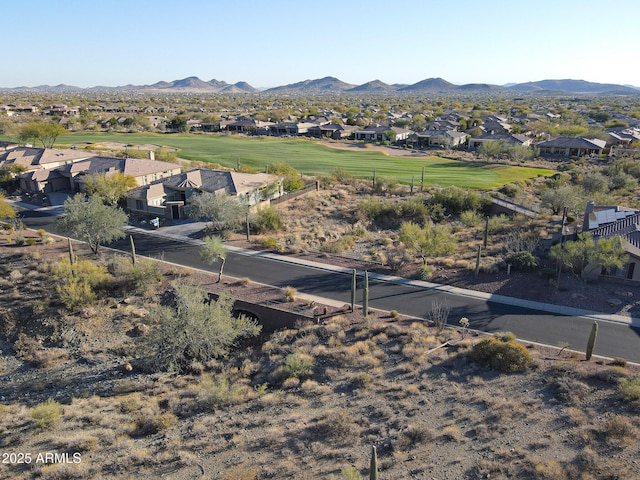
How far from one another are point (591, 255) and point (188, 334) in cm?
2620

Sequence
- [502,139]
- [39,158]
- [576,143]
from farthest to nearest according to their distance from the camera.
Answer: [502,139] → [576,143] → [39,158]

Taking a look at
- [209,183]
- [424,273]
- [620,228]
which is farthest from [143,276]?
[620,228]

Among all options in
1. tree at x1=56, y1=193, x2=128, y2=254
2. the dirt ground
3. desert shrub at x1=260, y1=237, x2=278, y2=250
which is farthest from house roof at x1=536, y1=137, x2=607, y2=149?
tree at x1=56, y1=193, x2=128, y2=254

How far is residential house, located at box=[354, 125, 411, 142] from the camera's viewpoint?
113m

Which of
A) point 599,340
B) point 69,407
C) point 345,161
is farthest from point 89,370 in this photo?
point 345,161

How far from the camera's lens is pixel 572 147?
295 feet

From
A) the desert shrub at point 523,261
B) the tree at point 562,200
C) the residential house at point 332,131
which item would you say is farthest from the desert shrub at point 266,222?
the residential house at point 332,131

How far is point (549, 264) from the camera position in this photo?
3725 centimetres

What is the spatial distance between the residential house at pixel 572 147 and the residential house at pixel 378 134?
100 feet

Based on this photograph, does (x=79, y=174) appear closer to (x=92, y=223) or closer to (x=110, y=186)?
(x=110, y=186)

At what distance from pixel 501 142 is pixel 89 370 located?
3323 inches

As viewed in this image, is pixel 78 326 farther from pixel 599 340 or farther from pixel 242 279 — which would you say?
pixel 599 340

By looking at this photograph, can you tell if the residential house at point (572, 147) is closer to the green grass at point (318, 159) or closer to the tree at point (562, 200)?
the green grass at point (318, 159)

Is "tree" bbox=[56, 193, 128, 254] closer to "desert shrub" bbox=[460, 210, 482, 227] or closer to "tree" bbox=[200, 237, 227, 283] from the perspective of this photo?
"tree" bbox=[200, 237, 227, 283]
